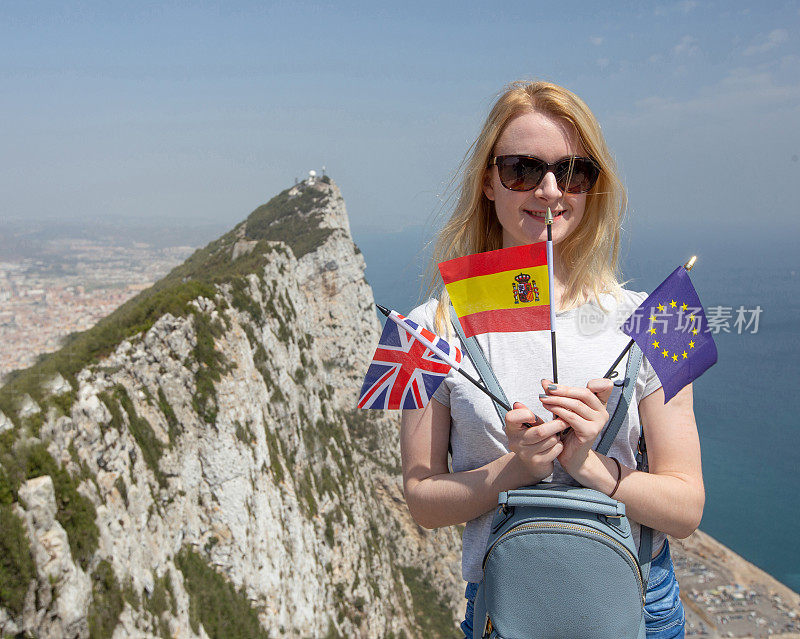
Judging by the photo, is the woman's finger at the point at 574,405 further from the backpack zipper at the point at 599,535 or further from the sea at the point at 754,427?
the sea at the point at 754,427

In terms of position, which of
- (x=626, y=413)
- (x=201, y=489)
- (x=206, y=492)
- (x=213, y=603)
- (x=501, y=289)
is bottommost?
(x=213, y=603)

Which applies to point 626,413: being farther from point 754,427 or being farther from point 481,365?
point 754,427

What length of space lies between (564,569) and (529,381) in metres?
0.61

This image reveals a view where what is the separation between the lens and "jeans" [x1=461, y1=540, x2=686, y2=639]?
1.99m

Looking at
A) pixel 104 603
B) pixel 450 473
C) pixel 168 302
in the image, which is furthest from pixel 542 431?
pixel 168 302

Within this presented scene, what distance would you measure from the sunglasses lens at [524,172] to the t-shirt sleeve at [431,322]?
0.58m

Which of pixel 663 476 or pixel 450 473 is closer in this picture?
pixel 663 476

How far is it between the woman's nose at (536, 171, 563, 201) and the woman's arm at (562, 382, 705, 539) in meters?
0.79

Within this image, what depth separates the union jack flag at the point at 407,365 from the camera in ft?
6.68

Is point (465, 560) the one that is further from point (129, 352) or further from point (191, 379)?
point (191, 379)

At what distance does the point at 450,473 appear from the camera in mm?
2027

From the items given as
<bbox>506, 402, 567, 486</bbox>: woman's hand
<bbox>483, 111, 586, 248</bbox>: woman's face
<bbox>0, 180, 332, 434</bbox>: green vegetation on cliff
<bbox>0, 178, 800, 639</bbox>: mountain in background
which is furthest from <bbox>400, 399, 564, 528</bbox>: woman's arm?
<bbox>0, 180, 332, 434</bbox>: green vegetation on cliff

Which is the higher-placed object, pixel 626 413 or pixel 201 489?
pixel 626 413

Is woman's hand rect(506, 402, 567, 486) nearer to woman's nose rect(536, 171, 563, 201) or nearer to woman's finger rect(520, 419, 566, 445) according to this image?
woman's finger rect(520, 419, 566, 445)
